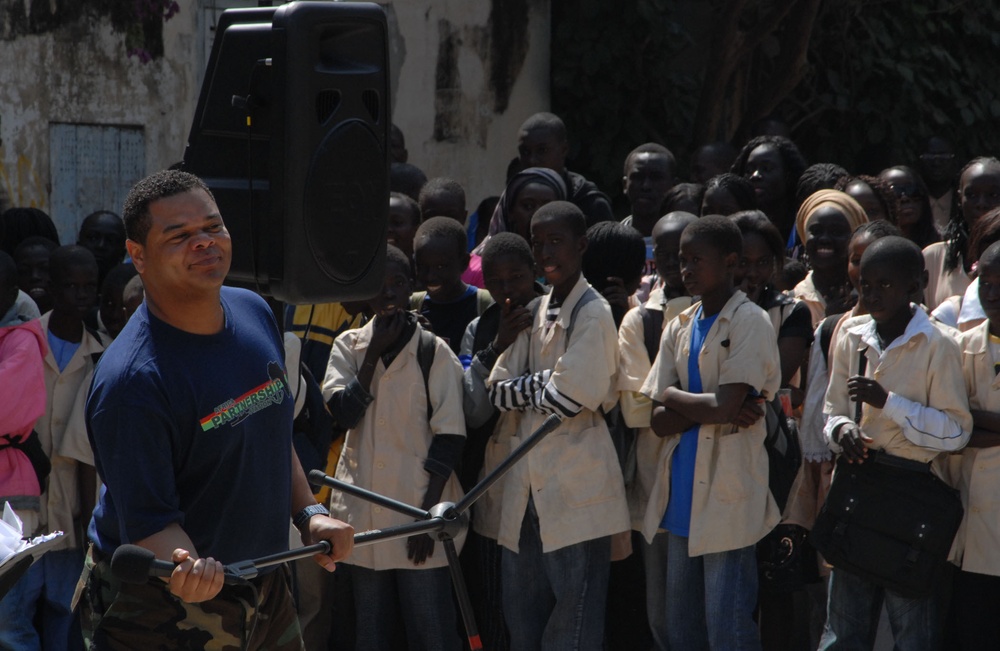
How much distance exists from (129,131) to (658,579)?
15.2 feet

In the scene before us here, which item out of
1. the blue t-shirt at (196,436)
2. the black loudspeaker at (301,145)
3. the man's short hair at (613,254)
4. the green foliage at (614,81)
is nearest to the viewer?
the blue t-shirt at (196,436)

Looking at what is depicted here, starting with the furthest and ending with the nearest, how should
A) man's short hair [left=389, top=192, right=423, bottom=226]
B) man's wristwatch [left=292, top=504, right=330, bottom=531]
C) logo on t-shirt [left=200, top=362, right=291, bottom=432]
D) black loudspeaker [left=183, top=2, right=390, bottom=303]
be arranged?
man's short hair [left=389, top=192, right=423, bottom=226] < black loudspeaker [left=183, top=2, right=390, bottom=303] < man's wristwatch [left=292, top=504, right=330, bottom=531] < logo on t-shirt [left=200, top=362, right=291, bottom=432]

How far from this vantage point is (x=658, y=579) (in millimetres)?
5027

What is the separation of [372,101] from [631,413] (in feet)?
5.53

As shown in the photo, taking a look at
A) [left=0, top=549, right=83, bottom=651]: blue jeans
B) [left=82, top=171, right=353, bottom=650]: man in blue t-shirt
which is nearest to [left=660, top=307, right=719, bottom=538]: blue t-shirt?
[left=82, top=171, right=353, bottom=650]: man in blue t-shirt

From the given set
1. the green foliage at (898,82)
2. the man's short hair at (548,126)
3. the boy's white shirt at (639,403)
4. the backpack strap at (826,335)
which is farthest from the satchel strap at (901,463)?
the green foliage at (898,82)

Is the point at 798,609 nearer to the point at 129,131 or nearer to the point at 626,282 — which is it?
the point at 626,282

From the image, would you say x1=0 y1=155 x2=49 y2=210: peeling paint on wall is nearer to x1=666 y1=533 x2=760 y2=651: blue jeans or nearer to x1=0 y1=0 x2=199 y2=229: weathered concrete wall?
x1=0 y1=0 x2=199 y2=229: weathered concrete wall

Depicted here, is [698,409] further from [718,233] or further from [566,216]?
[566,216]

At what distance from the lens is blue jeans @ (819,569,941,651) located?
4.64 meters

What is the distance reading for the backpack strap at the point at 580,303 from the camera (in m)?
5.08

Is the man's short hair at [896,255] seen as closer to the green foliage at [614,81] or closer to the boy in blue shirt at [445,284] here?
the boy in blue shirt at [445,284]

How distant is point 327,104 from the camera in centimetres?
395

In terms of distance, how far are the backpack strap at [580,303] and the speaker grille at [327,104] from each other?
58.6 inches
